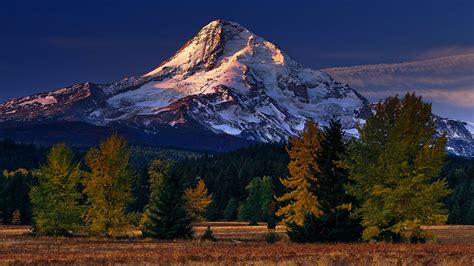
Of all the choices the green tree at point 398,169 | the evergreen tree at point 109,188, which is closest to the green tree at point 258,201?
the evergreen tree at point 109,188

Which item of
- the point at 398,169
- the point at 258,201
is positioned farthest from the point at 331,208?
the point at 258,201

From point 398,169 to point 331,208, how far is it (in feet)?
17.6

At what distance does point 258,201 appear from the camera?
5389 inches

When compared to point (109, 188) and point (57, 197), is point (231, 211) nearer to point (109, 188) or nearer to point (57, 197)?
point (57, 197)

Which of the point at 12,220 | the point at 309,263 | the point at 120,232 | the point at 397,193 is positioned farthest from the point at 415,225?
the point at 12,220

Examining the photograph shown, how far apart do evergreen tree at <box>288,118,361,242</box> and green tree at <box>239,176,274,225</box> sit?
3309 inches

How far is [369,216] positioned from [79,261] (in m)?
22.5

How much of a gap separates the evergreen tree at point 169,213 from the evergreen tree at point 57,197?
14024 mm

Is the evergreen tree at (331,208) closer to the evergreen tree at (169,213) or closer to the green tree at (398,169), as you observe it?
the green tree at (398,169)

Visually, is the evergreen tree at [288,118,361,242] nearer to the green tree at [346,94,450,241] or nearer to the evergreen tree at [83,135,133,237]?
the green tree at [346,94,450,241]

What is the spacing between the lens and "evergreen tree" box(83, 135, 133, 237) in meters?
66.5

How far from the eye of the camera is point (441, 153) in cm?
4609

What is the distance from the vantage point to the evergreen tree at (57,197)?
6944cm

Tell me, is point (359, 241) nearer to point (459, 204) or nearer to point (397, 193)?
point (397, 193)
